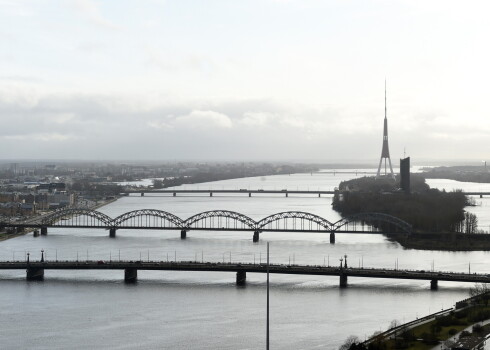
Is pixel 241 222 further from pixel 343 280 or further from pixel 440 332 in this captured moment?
pixel 440 332

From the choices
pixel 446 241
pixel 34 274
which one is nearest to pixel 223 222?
pixel 446 241

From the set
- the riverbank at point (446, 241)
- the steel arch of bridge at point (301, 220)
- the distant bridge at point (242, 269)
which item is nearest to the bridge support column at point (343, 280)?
the distant bridge at point (242, 269)

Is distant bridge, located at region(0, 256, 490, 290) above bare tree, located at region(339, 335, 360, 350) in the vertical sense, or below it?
above

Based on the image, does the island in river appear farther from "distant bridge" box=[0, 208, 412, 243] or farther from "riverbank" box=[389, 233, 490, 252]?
"distant bridge" box=[0, 208, 412, 243]

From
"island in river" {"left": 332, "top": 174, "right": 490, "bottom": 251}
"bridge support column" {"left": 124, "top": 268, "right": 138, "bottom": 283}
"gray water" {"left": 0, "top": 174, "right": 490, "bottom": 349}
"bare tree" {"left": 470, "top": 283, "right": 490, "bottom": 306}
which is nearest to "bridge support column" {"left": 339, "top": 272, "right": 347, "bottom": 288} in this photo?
"gray water" {"left": 0, "top": 174, "right": 490, "bottom": 349}

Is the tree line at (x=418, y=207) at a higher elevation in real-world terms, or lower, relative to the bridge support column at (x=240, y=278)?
higher

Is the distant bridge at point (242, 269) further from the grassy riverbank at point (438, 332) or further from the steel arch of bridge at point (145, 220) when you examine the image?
the steel arch of bridge at point (145, 220)
